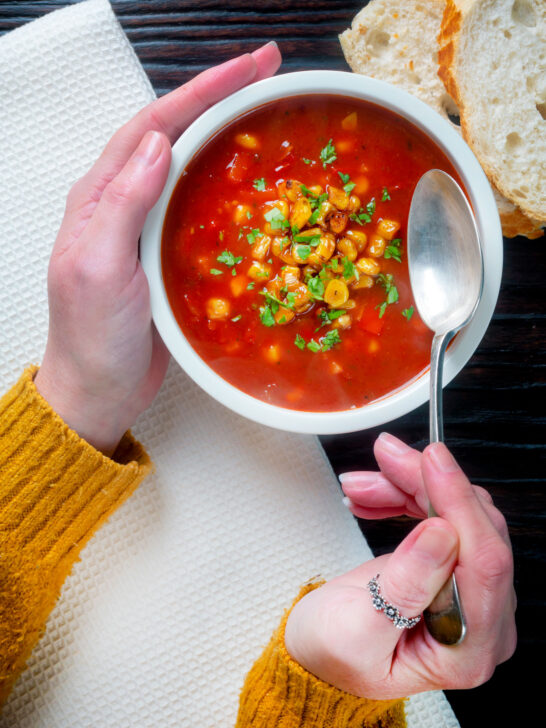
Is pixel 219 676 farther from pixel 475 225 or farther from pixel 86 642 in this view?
pixel 475 225

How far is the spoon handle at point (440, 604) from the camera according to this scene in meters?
1.38

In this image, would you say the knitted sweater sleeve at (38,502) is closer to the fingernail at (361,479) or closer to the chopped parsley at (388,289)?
the fingernail at (361,479)

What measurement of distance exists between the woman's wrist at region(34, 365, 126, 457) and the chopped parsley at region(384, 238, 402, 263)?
84cm

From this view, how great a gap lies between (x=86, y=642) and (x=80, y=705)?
0.17 meters

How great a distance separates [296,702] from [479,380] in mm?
1080

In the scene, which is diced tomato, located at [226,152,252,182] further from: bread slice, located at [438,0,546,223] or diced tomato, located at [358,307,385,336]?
bread slice, located at [438,0,546,223]

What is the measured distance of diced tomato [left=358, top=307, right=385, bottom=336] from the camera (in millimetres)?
1651

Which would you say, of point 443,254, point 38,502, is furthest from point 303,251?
point 38,502

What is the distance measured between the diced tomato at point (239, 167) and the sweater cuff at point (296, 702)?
1.12 metres

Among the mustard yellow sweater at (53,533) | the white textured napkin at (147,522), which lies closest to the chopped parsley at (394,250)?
the white textured napkin at (147,522)

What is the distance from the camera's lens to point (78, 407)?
5.97 feet

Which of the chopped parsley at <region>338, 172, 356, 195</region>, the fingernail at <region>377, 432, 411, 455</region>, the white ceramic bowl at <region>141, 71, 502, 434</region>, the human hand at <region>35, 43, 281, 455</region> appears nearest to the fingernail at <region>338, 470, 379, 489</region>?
the fingernail at <region>377, 432, 411, 455</region>

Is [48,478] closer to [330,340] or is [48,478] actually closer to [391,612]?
[330,340]

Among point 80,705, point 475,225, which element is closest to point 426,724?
point 80,705
